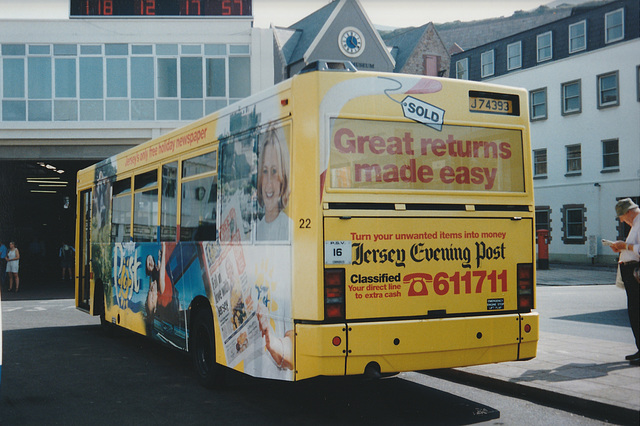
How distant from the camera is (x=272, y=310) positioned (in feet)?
20.2

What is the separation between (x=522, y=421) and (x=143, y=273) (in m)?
5.61

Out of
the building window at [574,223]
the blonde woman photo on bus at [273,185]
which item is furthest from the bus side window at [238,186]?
the building window at [574,223]

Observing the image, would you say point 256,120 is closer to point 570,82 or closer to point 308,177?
point 308,177

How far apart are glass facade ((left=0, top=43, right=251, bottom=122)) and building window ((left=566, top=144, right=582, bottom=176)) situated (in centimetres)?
1892

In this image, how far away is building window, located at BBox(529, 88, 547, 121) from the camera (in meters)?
39.8

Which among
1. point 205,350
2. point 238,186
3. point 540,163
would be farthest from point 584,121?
point 238,186

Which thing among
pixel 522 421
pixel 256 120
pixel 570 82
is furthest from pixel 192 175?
pixel 570 82

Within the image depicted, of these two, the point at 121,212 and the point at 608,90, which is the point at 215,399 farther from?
the point at 608,90

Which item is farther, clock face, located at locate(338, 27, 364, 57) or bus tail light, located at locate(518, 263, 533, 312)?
clock face, located at locate(338, 27, 364, 57)

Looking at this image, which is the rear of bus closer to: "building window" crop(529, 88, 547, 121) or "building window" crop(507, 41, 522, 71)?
"building window" crop(529, 88, 547, 121)

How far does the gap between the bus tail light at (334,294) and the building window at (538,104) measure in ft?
119

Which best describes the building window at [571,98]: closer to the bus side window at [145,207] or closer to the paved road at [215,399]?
the bus side window at [145,207]

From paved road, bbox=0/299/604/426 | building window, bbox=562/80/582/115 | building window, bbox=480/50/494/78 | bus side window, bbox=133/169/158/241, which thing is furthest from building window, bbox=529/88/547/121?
paved road, bbox=0/299/604/426

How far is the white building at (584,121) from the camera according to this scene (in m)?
Answer: 34.5
